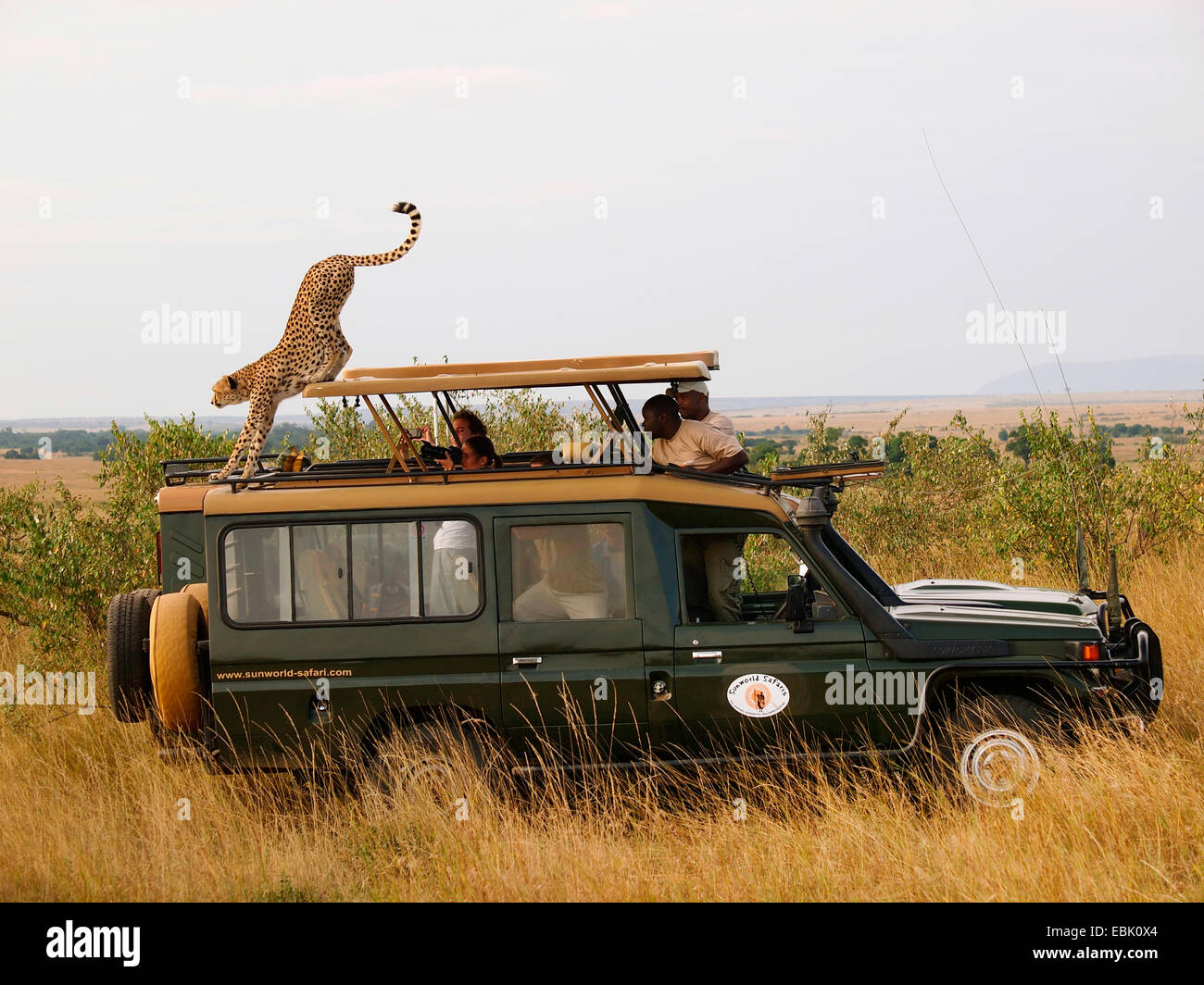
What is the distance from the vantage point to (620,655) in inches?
242

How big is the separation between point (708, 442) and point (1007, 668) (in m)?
2.13

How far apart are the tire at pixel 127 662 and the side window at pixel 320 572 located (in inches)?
44.8

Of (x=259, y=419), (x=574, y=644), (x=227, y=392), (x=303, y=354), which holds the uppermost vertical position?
(x=303, y=354)

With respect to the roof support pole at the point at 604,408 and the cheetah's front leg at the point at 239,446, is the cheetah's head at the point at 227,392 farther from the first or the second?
the roof support pole at the point at 604,408

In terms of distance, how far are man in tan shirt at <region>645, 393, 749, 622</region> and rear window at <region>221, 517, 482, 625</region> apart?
1199mm

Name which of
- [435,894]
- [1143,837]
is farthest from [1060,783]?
[435,894]

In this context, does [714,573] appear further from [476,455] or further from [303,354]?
[303,354]

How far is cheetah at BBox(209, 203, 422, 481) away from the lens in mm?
7020

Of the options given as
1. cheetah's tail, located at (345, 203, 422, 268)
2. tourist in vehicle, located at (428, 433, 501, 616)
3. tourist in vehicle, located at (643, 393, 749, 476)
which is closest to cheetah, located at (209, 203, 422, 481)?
cheetah's tail, located at (345, 203, 422, 268)

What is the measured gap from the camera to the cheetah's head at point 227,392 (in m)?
7.20

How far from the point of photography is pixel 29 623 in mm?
9859

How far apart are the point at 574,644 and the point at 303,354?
2489 mm

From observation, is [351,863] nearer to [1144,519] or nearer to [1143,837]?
[1143,837]

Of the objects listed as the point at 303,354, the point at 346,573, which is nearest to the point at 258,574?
the point at 346,573
